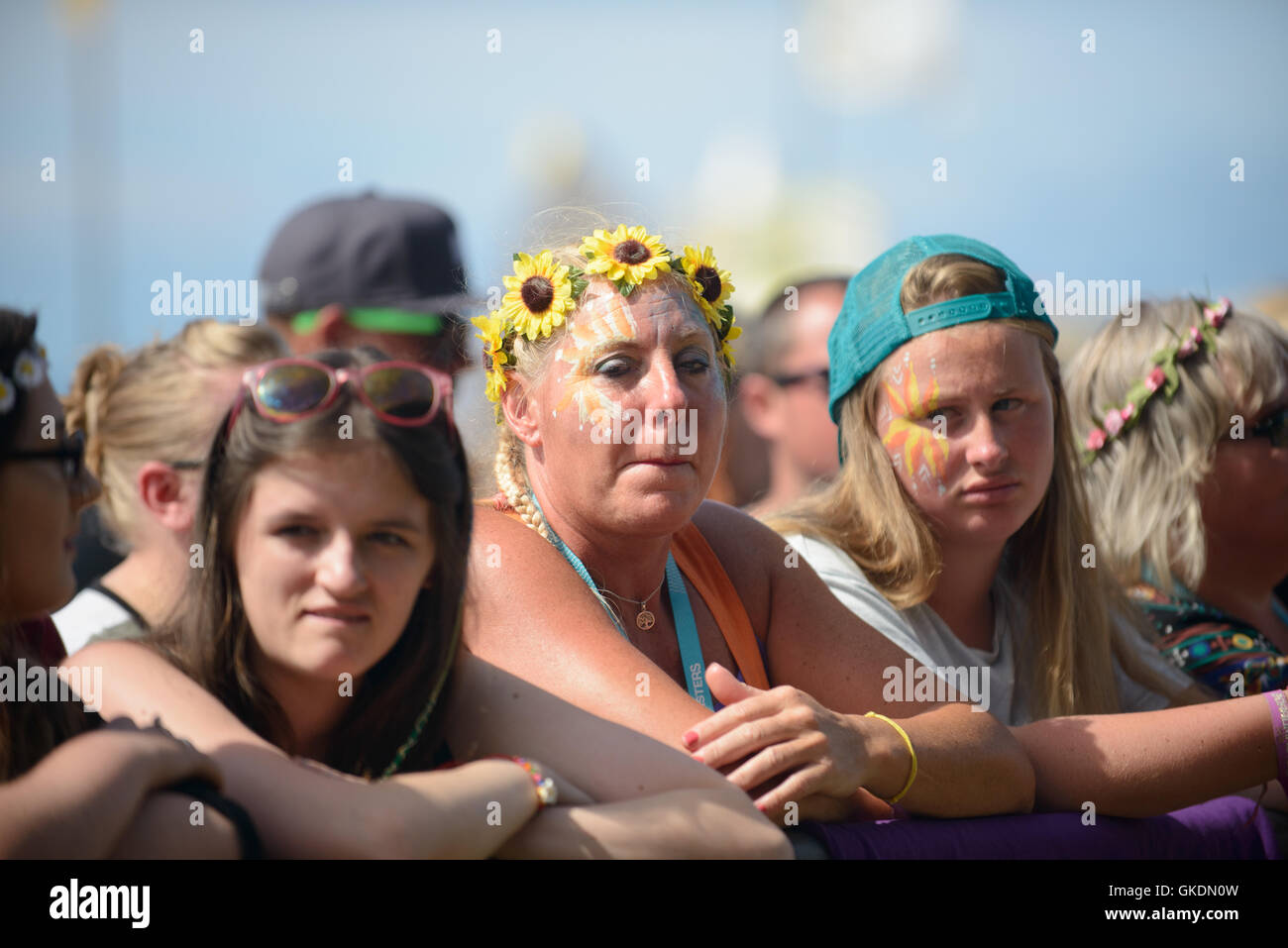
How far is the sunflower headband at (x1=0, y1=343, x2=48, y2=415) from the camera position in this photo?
7.07 feet

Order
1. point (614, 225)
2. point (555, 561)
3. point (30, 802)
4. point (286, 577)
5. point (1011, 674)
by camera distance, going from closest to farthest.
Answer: point (30, 802) → point (286, 577) → point (555, 561) → point (614, 225) → point (1011, 674)

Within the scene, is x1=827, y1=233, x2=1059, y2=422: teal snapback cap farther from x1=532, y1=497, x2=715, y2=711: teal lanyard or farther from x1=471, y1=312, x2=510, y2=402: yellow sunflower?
x1=471, y1=312, x2=510, y2=402: yellow sunflower

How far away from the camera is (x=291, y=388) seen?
217 cm

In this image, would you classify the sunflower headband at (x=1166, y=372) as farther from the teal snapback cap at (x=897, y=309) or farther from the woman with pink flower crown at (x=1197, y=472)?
the teal snapback cap at (x=897, y=309)

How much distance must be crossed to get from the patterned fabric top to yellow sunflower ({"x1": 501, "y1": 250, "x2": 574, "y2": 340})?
2.23 m

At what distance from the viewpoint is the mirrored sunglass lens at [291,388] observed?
7.09ft

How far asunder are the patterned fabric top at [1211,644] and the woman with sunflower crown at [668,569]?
1.37 metres

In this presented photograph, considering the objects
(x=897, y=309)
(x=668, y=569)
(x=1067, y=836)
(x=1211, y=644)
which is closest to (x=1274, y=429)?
(x=1211, y=644)

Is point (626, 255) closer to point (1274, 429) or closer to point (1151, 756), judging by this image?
point (1151, 756)
